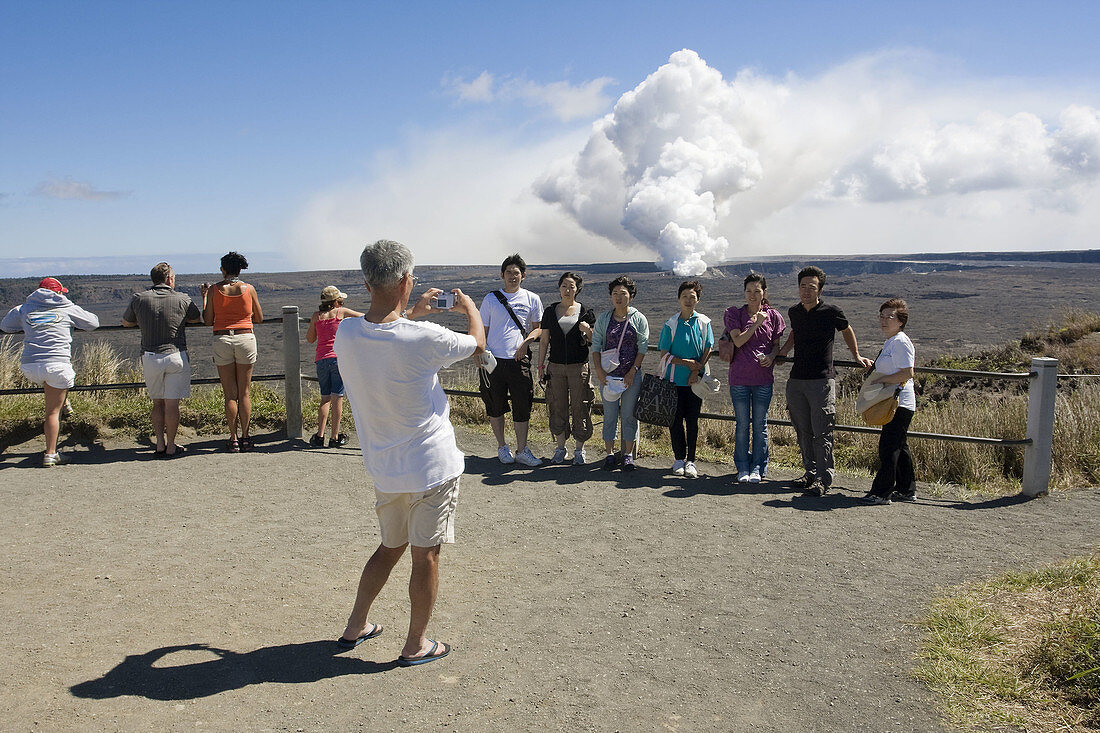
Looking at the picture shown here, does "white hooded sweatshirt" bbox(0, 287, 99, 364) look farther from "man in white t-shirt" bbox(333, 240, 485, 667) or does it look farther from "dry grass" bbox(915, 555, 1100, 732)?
"dry grass" bbox(915, 555, 1100, 732)

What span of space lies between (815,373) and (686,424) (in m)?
1.24

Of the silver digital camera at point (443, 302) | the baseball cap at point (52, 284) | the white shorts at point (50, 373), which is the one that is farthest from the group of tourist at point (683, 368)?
the baseball cap at point (52, 284)

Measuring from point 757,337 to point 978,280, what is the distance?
111 meters

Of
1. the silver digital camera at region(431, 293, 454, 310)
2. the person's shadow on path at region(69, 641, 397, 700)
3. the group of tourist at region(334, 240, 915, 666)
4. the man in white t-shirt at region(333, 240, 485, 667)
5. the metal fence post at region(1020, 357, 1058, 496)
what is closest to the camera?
the man in white t-shirt at region(333, 240, 485, 667)

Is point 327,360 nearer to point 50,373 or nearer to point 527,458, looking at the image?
point 527,458

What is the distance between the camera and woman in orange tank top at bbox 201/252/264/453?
743 cm

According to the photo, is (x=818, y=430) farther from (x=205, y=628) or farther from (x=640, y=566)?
(x=205, y=628)

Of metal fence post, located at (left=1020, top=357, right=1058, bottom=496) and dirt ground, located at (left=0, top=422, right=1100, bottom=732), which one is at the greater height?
metal fence post, located at (left=1020, top=357, right=1058, bottom=496)

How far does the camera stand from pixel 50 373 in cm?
704

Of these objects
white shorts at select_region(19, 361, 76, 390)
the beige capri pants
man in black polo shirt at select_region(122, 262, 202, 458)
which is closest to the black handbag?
the beige capri pants

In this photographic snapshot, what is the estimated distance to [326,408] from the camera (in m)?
8.01

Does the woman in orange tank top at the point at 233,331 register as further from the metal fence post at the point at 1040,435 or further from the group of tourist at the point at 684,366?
the metal fence post at the point at 1040,435

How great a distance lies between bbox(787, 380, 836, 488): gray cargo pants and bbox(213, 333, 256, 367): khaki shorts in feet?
15.7

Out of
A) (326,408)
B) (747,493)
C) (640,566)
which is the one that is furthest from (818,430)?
(326,408)
